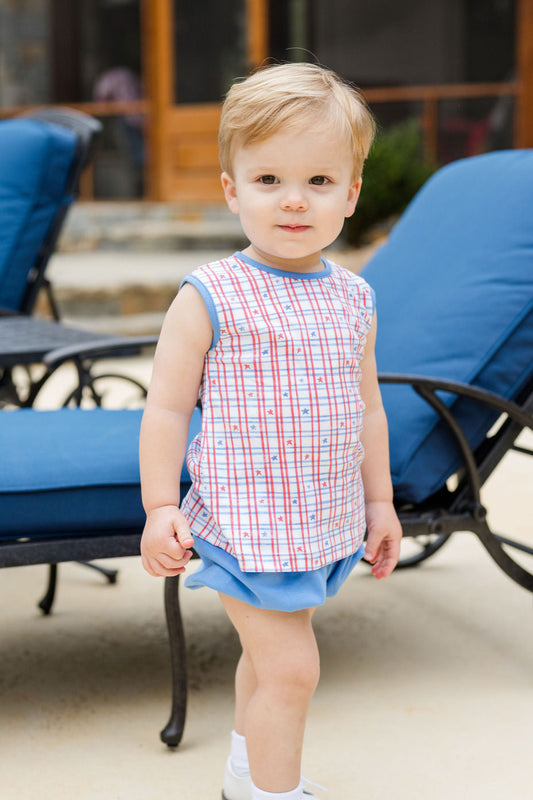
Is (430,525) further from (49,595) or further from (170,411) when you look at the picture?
(49,595)

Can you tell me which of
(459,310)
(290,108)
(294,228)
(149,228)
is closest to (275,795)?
(294,228)

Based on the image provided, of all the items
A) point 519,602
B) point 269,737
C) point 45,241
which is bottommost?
point 519,602

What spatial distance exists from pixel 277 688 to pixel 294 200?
632mm

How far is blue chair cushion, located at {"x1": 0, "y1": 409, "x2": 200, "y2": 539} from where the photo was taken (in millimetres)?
1744

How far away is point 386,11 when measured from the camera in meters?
9.38

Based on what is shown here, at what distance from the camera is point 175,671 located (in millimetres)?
1793

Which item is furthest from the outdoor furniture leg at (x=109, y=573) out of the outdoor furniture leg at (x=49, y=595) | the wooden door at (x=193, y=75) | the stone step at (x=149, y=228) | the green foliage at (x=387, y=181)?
the wooden door at (x=193, y=75)

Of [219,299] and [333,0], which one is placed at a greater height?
[333,0]

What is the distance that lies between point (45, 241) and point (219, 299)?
6.90 ft

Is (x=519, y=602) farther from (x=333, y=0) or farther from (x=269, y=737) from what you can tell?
(x=333, y=0)

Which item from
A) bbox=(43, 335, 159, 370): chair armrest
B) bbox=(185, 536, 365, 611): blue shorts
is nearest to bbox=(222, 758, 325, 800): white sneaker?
bbox=(185, 536, 365, 611): blue shorts

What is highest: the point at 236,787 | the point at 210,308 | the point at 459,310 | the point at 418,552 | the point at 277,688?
the point at 210,308

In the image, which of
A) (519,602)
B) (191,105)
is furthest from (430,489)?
(191,105)

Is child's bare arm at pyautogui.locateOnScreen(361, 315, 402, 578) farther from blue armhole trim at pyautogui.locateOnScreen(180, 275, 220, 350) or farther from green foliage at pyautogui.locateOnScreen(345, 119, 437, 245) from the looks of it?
green foliage at pyautogui.locateOnScreen(345, 119, 437, 245)
